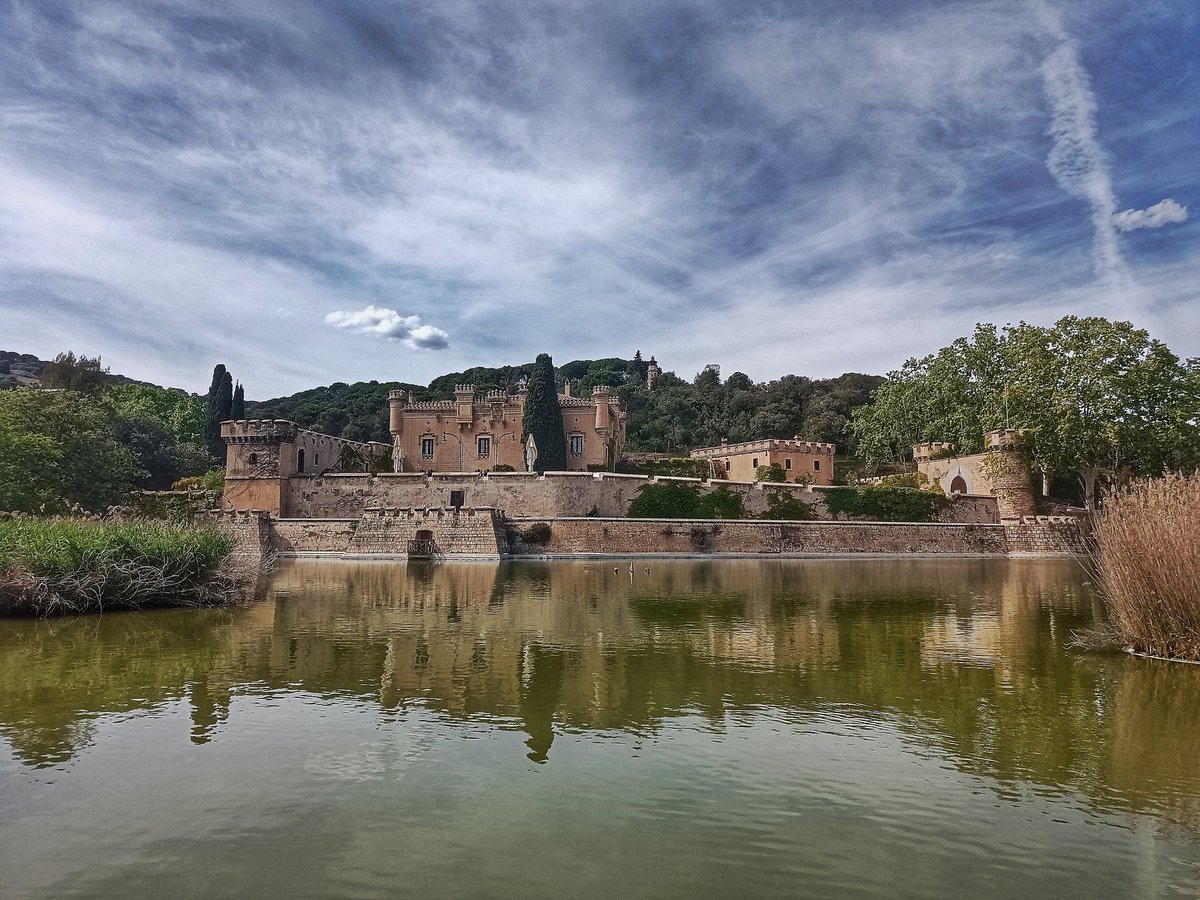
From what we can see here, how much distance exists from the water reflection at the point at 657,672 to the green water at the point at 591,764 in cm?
5

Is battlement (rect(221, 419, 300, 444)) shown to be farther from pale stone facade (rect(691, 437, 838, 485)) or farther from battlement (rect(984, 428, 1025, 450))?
battlement (rect(984, 428, 1025, 450))

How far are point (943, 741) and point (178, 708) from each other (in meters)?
7.13

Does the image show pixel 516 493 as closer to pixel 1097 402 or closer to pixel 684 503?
pixel 684 503

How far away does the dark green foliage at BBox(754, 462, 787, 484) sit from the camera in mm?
43094

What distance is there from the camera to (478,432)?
45.1 metres

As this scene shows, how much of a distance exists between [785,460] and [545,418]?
1449cm

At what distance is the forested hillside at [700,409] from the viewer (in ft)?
197

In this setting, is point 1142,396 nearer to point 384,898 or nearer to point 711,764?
point 711,764

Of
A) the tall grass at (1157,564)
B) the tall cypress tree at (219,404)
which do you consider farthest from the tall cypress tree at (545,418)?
the tall grass at (1157,564)

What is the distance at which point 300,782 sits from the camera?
554 cm

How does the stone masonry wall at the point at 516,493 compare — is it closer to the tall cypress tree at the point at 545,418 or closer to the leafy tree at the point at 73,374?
the tall cypress tree at the point at 545,418


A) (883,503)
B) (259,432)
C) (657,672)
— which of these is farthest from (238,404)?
(657,672)

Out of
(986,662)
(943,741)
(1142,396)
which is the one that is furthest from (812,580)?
(1142,396)

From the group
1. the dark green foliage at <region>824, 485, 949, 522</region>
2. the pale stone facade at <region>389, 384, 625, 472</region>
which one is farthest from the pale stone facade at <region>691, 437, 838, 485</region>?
the pale stone facade at <region>389, 384, 625, 472</region>
